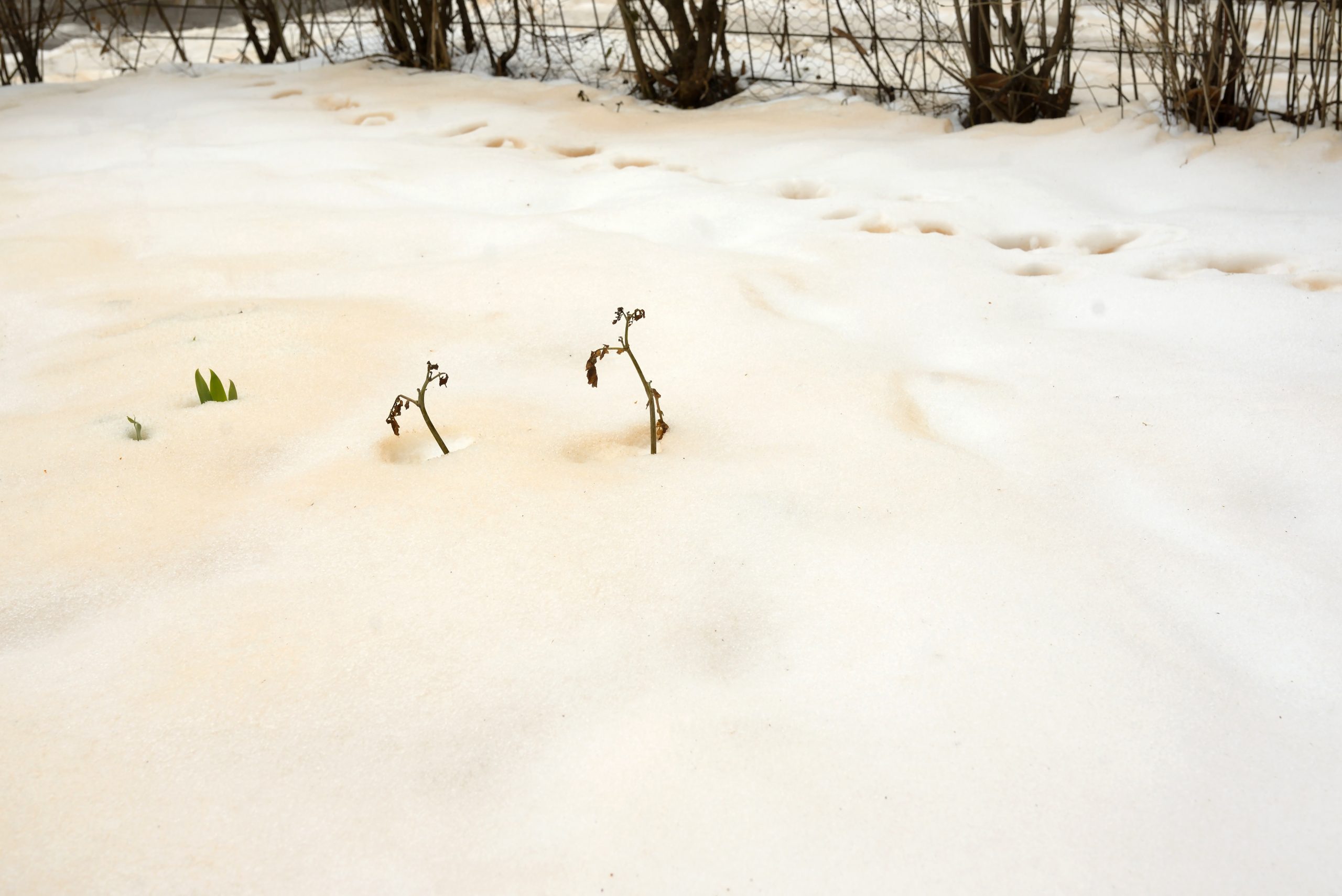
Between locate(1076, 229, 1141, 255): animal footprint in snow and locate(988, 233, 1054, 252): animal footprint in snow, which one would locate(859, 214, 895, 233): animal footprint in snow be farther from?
locate(1076, 229, 1141, 255): animal footprint in snow

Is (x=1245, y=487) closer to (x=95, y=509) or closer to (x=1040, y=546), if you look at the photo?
(x=1040, y=546)

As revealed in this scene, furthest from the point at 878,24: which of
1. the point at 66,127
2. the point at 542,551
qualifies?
the point at 542,551

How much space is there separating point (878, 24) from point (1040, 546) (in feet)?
10.1

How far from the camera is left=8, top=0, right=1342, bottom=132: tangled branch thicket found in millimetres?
2445

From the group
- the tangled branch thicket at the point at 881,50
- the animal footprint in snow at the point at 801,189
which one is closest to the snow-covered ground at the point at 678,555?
the animal footprint in snow at the point at 801,189

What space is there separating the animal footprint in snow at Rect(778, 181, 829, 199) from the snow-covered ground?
269 mm

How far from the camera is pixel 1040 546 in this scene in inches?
44.9

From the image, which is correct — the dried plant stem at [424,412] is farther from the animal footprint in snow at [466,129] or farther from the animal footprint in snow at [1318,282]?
the animal footprint in snow at [466,129]

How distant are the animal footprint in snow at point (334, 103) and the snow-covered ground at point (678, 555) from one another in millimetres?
1141

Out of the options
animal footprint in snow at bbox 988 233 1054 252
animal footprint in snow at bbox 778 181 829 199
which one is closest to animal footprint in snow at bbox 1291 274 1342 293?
animal footprint in snow at bbox 988 233 1054 252

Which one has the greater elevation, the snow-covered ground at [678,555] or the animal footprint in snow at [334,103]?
the animal footprint in snow at [334,103]

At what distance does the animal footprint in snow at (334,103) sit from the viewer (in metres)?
3.18

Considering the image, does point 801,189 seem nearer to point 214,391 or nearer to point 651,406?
point 651,406

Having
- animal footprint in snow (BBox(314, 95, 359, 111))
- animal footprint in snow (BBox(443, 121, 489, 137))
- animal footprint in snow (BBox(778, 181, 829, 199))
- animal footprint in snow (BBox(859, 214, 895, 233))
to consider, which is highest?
animal footprint in snow (BBox(314, 95, 359, 111))
